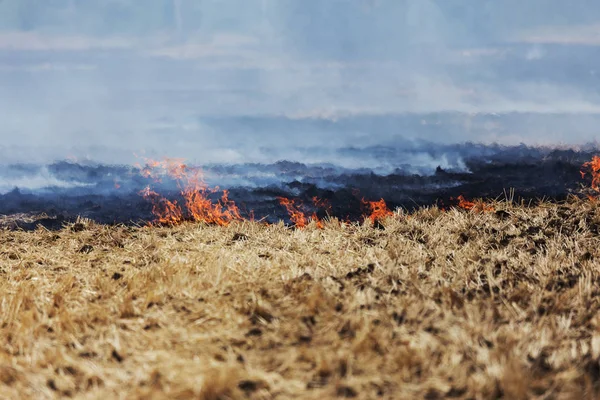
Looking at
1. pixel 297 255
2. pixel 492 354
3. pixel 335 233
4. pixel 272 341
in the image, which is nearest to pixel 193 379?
pixel 272 341

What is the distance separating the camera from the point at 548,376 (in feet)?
12.3

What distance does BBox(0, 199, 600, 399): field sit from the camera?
12.2ft

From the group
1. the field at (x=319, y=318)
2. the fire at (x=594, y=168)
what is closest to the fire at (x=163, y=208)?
the field at (x=319, y=318)

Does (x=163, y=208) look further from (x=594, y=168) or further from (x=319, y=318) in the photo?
(x=319, y=318)

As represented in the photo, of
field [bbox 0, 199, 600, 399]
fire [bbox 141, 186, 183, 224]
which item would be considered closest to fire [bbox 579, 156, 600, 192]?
field [bbox 0, 199, 600, 399]

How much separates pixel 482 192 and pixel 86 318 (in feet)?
42.0

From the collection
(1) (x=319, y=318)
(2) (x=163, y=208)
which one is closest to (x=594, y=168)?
(2) (x=163, y=208)

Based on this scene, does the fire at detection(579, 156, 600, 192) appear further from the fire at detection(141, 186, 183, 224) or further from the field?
the fire at detection(141, 186, 183, 224)

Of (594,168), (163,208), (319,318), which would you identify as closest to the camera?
(319,318)

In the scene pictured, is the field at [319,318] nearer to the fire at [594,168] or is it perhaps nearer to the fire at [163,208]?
the fire at [163,208]

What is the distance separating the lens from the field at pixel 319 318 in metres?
3.73

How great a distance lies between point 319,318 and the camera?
459cm

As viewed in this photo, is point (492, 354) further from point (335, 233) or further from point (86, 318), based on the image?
point (335, 233)

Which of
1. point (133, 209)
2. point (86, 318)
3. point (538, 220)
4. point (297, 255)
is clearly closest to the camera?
point (86, 318)
